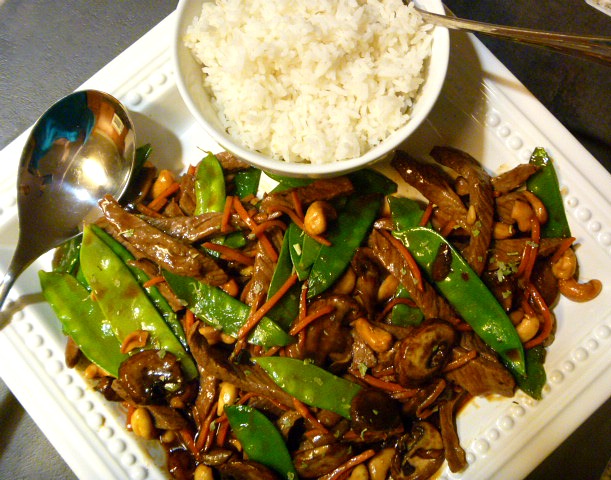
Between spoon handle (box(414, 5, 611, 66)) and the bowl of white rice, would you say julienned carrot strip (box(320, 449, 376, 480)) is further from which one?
spoon handle (box(414, 5, 611, 66))

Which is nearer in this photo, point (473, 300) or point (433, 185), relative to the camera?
point (473, 300)

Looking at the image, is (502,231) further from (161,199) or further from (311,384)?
(161,199)

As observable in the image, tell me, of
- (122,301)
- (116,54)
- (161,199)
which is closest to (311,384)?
(122,301)

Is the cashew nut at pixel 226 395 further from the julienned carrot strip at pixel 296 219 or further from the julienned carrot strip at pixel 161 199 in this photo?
the julienned carrot strip at pixel 161 199

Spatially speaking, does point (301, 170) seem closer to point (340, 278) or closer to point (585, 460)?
point (340, 278)

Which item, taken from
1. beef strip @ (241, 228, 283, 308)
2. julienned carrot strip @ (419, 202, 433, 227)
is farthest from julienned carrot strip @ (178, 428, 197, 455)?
julienned carrot strip @ (419, 202, 433, 227)

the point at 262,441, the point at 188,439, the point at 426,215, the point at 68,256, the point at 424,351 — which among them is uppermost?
the point at 426,215
